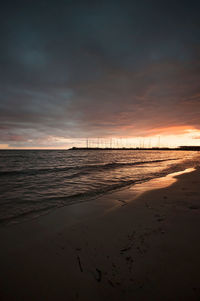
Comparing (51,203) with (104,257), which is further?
(51,203)

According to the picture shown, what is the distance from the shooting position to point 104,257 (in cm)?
265

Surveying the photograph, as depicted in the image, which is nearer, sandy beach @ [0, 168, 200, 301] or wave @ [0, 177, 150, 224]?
sandy beach @ [0, 168, 200, 301]

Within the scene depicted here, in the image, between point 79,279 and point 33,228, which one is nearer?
point 79,279

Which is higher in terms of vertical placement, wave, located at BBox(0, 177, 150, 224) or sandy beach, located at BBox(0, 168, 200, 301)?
sandy beach, located at BBox(0, 168, 200, 301)

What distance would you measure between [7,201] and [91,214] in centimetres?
427

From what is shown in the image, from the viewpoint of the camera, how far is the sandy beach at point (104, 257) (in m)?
1.98

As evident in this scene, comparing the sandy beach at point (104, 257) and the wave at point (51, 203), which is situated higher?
the sandy beach at point (104, 257)

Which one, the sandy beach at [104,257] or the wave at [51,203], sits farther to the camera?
the wave at [51,203]

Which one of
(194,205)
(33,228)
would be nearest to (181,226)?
(194,205)

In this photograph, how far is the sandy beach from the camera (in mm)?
1979

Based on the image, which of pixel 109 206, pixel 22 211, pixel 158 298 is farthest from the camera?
pixel 109 206

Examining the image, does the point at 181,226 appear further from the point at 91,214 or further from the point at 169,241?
the point at 91,214

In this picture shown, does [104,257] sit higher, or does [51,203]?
[104,257]

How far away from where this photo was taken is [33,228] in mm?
3938
